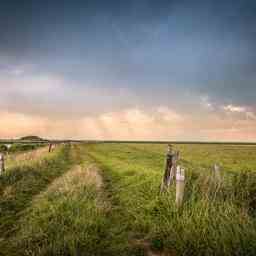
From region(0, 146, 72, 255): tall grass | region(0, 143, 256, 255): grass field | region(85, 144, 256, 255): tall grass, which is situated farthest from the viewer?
region(0, 146, 72, 255): tall grass

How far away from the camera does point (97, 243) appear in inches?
203

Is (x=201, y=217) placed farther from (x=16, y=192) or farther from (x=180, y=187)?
(x=16, y=192)

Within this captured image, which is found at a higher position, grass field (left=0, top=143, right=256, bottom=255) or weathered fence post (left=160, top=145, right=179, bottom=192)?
weathered fence post (left=160, top=145, right=179, bottom=192)

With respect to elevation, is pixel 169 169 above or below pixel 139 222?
above

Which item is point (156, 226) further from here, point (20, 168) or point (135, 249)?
point (20, 168)

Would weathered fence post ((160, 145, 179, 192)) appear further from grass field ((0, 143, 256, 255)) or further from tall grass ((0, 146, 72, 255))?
tall grass ((0, 146, 72, 255))

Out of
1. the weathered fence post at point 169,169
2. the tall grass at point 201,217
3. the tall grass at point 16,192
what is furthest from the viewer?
the weathered fence post at point 169,169

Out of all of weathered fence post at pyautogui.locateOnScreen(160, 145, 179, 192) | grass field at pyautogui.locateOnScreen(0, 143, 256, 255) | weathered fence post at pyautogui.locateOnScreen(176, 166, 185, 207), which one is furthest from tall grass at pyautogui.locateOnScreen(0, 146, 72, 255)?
weathered fence post at pyautogui.locateOnScreen(160, 145, 179, 192)

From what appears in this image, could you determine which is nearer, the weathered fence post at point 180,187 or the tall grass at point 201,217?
the tall grass at point 201,217

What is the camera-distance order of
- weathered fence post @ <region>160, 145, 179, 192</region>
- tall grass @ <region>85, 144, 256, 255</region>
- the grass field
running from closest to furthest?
tall grass @ <region>85, 144, 256, 255</region>, the grass field, weathered fence post @ <region>160, 145, 179, 192</region>

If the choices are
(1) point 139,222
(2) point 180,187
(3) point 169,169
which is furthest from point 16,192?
(2) point 180,187

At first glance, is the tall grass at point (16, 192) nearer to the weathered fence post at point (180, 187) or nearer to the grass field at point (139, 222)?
the grass field at point (139, 222)

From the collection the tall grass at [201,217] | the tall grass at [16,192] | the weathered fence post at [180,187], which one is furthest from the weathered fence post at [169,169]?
the tall grass at [16,192]

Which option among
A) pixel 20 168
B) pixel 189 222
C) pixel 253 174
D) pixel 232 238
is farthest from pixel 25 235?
pixel 20 168
